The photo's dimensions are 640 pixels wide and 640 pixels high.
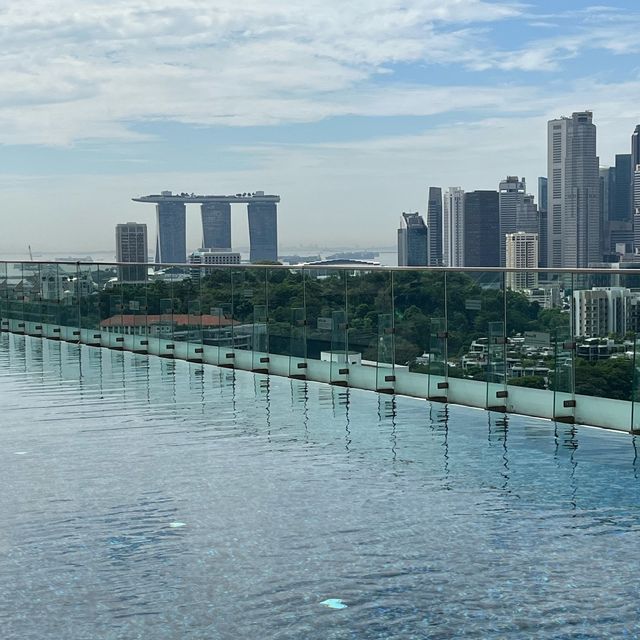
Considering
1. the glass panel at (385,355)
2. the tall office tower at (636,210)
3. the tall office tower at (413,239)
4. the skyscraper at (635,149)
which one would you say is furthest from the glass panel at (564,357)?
the skyscraper at (635,149)

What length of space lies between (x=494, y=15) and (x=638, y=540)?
38.9m

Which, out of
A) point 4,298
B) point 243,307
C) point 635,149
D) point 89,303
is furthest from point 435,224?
point 243,307

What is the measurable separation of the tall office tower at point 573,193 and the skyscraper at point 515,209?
9.93 ft

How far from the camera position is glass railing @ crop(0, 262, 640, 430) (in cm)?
764

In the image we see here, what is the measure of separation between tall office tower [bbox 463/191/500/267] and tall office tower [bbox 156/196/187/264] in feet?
114

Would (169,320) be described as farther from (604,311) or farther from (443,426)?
(604,311)

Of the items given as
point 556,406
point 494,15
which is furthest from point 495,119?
point 556,406

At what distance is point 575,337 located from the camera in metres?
7.69

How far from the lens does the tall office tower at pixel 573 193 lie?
417 feet

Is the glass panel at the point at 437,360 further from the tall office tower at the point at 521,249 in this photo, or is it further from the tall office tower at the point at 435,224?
the tall office tower at the point at 435,224

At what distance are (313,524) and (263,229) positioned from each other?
340ft

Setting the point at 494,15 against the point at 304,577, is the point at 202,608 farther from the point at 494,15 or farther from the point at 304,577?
the point at 494,15

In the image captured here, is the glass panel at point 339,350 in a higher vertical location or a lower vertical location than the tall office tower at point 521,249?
lower

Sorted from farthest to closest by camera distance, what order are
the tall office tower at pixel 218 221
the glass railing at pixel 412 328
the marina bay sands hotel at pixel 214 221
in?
the tall office tower at pixel 218 221 < the marina bay sands hotel at pixel 214 221 < the glass railing at pixel 412 328
